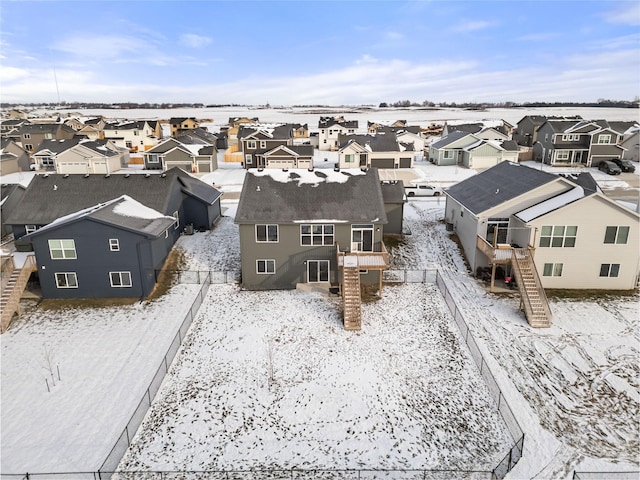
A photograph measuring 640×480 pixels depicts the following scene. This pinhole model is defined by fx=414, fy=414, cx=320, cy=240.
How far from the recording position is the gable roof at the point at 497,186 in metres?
28.2

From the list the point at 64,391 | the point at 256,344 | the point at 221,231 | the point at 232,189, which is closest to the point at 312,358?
the point at 256,344

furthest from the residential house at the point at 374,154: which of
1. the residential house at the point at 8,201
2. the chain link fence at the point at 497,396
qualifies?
the chain link fence at the point at 497,396

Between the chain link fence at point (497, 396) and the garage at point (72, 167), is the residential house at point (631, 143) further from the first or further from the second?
the garage at point (72, 167)

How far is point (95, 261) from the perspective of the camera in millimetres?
25797

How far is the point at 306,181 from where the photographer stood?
2936 cm

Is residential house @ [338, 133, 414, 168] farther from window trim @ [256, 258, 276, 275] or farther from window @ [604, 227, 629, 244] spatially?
window @ [604, 227, 629, 244]

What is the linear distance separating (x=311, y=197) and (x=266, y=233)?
401cm

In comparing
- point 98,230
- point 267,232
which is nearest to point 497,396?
point 267,232

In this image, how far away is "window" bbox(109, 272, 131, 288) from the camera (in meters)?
26.1

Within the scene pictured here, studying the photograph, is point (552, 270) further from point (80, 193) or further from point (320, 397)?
point (80, 193)

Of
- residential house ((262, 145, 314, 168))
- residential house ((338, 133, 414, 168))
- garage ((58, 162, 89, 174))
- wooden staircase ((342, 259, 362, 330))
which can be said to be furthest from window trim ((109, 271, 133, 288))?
garage ((58, 162, 89, 174))

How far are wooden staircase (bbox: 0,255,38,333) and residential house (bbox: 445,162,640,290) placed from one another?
28.8 metres

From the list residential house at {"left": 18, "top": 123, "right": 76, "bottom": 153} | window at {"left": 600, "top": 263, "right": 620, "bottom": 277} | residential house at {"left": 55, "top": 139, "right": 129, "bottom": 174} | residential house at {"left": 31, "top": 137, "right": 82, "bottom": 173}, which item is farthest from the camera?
residential house at {"left": 18, "top": 123, "right": 76, "bottom": 153}

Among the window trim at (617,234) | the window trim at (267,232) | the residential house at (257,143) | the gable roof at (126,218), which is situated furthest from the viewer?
the residential house at (257,143)
